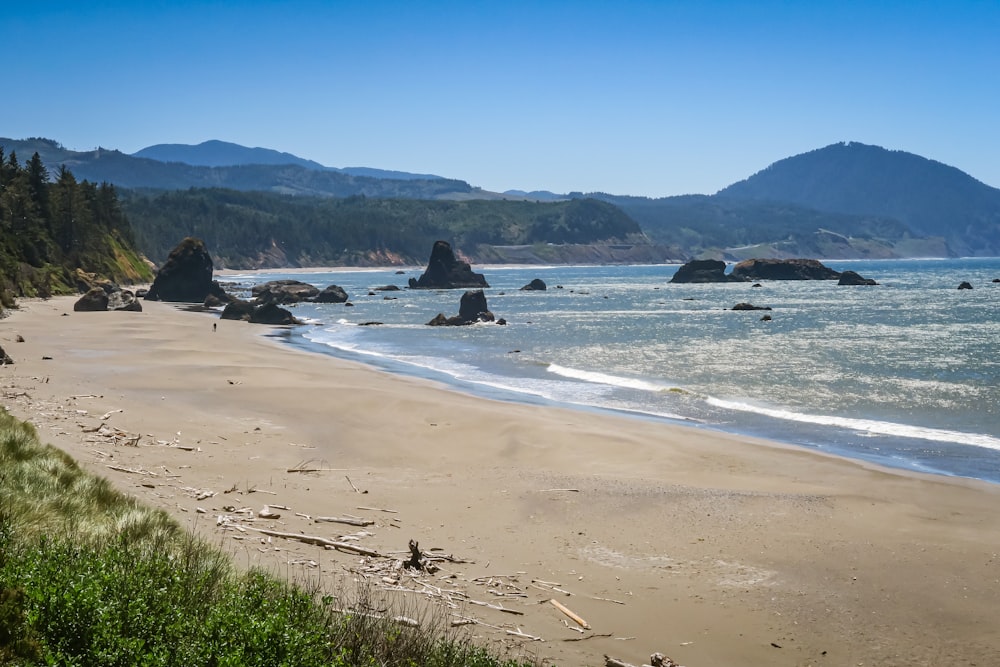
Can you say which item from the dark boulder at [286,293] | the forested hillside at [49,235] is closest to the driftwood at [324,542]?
Answer: the forested hillside at [49,235]

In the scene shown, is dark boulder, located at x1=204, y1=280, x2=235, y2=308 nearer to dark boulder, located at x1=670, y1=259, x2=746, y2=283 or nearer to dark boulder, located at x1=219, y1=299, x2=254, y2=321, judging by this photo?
dark boulder, located at x1=219, y1=299, x2=254, y2=321

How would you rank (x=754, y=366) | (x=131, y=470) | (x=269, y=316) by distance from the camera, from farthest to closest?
(x=269, y=316) → (x=754, y=366) → (x=131, y=470)

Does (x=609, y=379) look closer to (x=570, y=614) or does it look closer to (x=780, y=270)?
(x=570, y=614)

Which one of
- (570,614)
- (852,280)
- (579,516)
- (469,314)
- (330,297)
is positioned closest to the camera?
(570,614)

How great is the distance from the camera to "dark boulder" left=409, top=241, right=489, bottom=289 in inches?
4350

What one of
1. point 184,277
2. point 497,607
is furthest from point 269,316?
point 497,607

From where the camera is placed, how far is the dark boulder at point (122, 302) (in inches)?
1964

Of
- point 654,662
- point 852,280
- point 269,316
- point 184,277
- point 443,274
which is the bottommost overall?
point 269,316

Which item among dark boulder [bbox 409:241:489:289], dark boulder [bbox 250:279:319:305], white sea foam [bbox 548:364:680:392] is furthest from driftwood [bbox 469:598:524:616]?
dark boulder [bbox 409:241:489:289]

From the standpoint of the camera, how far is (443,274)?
367 feet

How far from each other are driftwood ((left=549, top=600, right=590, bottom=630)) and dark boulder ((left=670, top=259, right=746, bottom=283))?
125502 millimetres

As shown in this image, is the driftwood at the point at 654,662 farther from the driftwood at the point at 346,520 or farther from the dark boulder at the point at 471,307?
the dark boulder at the point at 471,307

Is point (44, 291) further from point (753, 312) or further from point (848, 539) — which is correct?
point (848, 539)

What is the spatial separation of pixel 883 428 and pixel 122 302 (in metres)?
45.1
